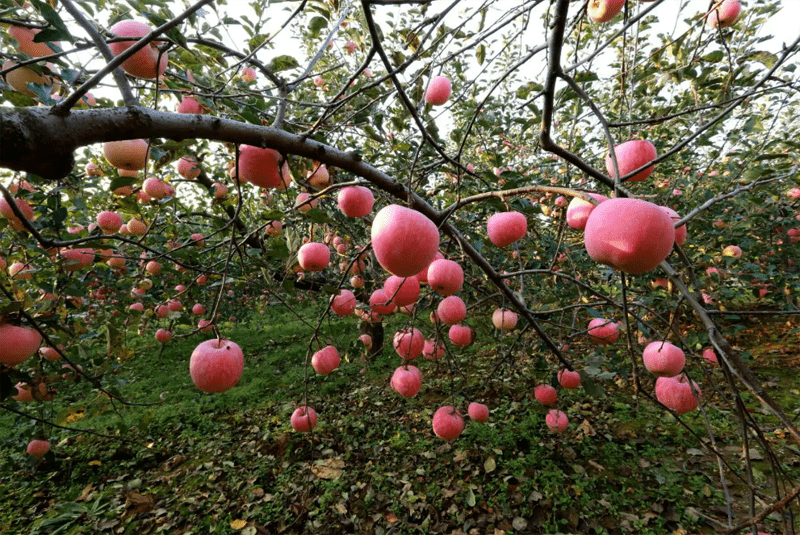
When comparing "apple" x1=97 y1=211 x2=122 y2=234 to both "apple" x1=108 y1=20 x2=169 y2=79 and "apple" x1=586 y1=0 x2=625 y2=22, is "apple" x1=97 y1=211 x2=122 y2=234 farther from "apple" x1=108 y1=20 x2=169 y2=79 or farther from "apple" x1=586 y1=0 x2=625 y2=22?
"apple" x1=586 y1=0 x2=625 y2=22

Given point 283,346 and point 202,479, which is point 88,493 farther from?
point 283,346

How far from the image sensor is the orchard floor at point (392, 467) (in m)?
2.57

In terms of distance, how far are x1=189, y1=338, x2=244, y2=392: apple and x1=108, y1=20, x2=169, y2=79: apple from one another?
1060 mm

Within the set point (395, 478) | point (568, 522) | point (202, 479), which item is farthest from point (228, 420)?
point (568, 522)

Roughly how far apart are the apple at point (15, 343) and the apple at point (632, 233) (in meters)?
2.14

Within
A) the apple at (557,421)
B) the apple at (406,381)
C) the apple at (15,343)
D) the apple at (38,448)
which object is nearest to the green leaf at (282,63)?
the apple at (15,343)

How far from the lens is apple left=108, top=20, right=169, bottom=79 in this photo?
4.22 feet

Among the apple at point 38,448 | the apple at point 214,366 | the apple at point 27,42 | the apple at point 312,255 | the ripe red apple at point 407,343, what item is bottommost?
the apple at point 38,448

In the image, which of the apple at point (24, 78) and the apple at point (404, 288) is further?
the apple at point (404, 288)

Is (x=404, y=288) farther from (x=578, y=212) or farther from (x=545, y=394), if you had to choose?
(x=545, y=394)

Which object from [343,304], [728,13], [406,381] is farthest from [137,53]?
[728,13]

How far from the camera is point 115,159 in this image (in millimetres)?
1473

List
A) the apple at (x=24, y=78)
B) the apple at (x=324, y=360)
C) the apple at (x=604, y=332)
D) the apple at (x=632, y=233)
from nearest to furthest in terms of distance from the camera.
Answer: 1. the apple at (x=632, y=233)
2. the apple at (x=24, y=78)
3. the apple at (x=604, y=332)
4. the apple at (x=324, y=360)

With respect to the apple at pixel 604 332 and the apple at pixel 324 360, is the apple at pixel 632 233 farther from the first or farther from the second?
the apple at pixel 324 360
